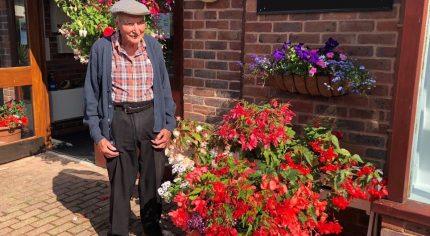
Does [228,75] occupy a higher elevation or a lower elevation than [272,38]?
lower

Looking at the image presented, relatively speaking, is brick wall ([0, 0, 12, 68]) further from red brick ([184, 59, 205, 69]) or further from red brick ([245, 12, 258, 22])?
red brick ([245, 12, 258, 22])

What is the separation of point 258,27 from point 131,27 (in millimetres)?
1204

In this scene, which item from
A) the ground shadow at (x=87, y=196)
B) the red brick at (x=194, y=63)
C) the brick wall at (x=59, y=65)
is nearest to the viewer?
the ground shadow at (x=87, y=196)

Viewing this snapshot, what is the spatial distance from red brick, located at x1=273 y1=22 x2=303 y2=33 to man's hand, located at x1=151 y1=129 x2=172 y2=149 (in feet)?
4.15

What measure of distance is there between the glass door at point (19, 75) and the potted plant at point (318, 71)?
3801mm

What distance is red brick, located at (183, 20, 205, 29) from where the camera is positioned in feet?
13.4

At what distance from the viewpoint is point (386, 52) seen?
298 centimetres

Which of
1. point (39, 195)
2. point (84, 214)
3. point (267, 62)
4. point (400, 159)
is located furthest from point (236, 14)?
point (39, 195)

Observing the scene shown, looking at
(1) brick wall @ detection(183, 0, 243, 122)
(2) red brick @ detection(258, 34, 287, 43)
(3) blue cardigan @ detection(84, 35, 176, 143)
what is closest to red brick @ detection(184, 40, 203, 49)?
(1) brick wall @ detection(183, 0, 243, 122)

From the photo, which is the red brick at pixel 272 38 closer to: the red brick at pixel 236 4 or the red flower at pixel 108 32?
the red brick at pixel 236 4

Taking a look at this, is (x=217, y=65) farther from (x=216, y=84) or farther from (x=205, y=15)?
(x=205, y=15)

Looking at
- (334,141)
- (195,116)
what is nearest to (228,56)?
(195,116)

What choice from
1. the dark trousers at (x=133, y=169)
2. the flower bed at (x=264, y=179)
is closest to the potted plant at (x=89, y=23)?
the dark trousers at (x=133, y=169)

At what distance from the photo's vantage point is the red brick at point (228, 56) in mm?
3865
